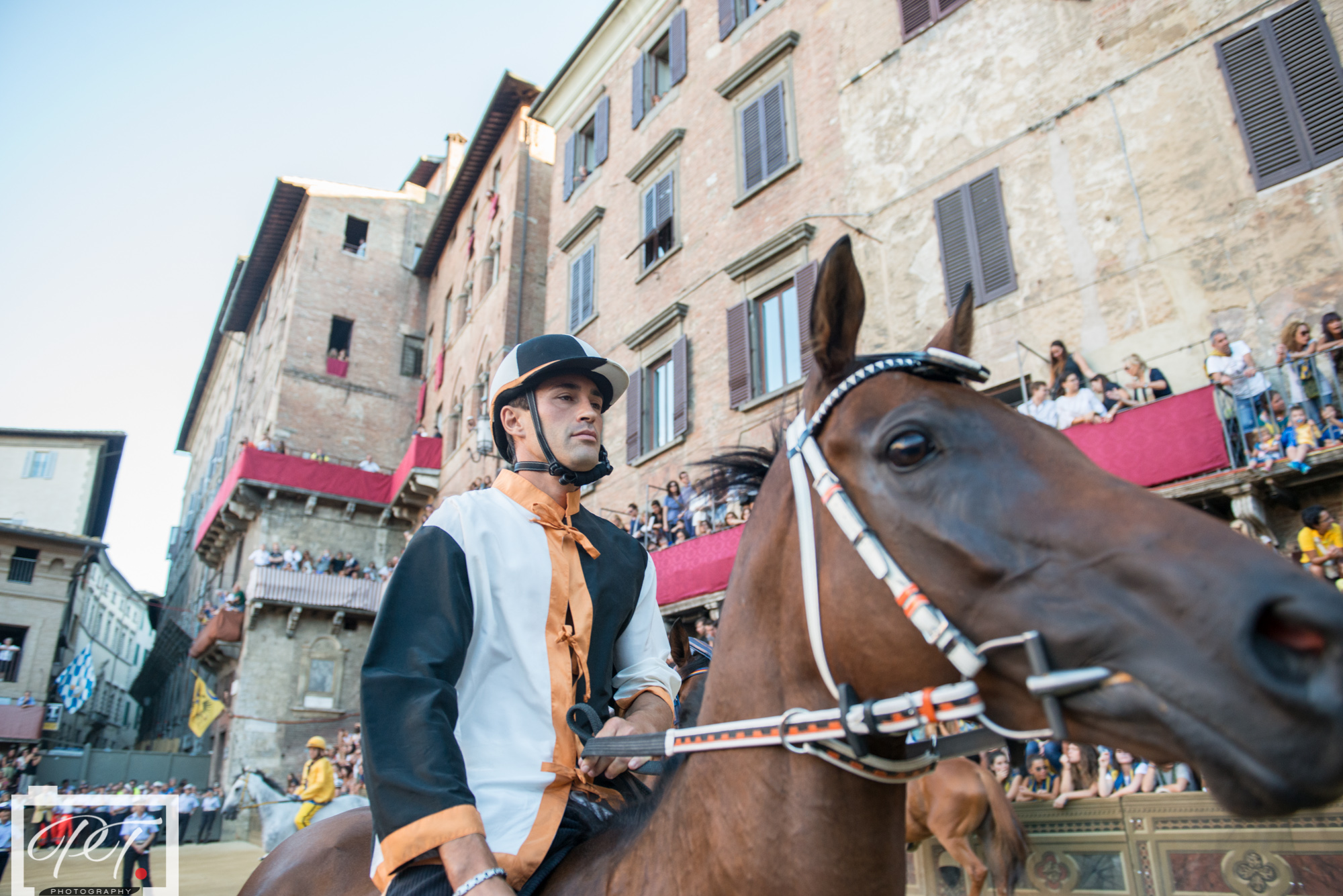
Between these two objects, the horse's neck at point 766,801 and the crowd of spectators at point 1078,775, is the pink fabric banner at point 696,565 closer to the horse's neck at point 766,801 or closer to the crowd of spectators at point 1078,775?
the crowd of spectators at point 1078,775

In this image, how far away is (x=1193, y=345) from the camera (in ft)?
31.9

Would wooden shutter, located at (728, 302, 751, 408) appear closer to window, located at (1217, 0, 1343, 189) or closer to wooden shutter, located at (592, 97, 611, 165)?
window, located at (1217, 0, 1343, 189)

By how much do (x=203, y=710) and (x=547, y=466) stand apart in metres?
27.3

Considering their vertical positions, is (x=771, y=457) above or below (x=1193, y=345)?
below

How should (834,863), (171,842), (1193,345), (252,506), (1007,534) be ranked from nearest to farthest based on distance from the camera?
(1007,534), (834,863), (171,842), (1193,345), (252,506)

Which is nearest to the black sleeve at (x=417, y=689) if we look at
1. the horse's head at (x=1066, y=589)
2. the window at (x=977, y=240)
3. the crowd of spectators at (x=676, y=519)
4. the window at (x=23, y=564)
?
the horse's head at (x=1066, y=589)

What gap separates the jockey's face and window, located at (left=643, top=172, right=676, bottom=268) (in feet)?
54.8

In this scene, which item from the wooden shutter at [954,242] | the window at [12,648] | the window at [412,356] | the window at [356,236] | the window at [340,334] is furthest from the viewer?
the window at [356,236]

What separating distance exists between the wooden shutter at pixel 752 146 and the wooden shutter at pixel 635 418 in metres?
4.84

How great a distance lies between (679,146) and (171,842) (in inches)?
688

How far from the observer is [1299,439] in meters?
8.03

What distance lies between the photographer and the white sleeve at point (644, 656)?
2453mm

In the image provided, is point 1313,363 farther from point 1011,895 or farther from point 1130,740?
point 1130,740

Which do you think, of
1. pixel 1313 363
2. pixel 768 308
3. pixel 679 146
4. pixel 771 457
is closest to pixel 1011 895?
pixel 1313 363
